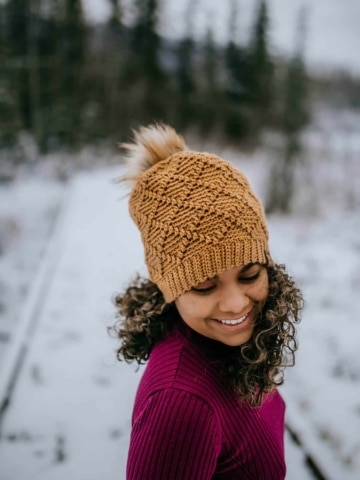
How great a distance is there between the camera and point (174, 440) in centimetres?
95

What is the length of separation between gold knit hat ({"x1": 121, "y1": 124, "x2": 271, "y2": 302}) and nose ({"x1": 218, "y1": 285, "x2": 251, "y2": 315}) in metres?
0.07

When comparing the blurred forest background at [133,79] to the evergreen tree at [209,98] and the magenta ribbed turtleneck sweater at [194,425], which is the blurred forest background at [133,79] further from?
the magenta ribbed turtleneck sweater at [194,425]

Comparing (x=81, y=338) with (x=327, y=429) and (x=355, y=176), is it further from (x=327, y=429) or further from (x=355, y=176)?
(x=355, y=176)

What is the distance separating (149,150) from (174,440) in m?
0.91

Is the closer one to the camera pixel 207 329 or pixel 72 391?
pixel 207 329

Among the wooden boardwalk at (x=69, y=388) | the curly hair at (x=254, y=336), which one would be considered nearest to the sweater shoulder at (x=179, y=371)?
the curly hair at (x=254, y=336)

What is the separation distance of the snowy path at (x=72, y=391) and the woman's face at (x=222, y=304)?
1.24m

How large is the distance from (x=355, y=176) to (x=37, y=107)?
1291 centimetres

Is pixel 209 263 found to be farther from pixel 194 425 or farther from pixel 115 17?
pixel 115 17

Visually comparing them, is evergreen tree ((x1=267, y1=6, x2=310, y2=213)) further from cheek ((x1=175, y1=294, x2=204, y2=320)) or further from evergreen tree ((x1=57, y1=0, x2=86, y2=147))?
evergreen tree ((x1=57, y1=0, x2=86, y2=147))

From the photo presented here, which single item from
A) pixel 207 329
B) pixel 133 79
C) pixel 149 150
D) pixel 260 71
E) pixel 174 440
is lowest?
pixel 174 440

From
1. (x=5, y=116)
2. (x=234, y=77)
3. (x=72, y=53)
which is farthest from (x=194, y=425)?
(x=234, y=77)

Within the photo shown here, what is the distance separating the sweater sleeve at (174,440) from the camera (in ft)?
3.13

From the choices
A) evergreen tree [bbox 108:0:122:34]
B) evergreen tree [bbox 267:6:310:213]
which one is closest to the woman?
evergreen tree [bbox 267:6:310:213]
